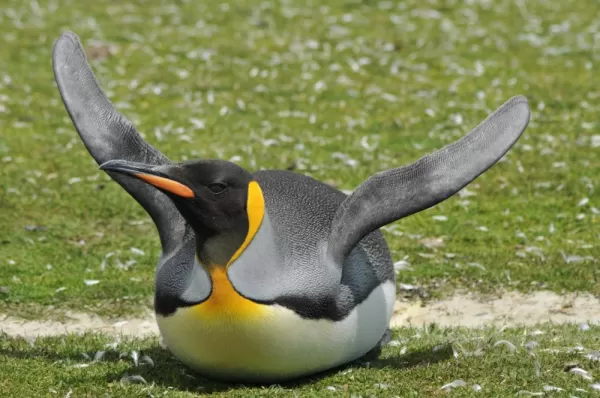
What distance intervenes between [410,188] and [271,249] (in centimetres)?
103

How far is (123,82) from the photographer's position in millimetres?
16797

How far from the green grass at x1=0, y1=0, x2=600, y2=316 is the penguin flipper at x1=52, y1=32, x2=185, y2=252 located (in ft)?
6.75

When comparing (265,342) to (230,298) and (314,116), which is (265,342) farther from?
(314,116)

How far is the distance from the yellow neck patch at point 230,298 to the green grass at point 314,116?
3.12 m

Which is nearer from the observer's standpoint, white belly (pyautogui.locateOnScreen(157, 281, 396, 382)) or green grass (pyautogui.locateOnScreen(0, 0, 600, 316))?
white belly (pyautogui.locateOnScreen(157, 281, 396, 382))

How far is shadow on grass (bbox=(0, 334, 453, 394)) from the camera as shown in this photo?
632 cm

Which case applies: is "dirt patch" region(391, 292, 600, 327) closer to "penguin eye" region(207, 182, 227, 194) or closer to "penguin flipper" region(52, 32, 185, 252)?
"penguin flipper" region(52, 32, 185, 252)

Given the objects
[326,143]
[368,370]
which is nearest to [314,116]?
[326,143]

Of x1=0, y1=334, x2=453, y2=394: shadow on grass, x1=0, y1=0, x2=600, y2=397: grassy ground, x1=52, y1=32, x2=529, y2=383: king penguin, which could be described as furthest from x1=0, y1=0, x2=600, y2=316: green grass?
x1=52, y1=32, x2=529, y2=383: king penguin

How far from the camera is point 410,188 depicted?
6422 millimetres

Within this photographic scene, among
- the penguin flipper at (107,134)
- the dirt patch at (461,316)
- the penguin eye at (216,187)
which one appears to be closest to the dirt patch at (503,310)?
the dirt patch at (461,316)

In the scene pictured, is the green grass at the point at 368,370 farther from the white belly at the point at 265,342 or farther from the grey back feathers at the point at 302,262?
the grey back feathers at the point at 302,262

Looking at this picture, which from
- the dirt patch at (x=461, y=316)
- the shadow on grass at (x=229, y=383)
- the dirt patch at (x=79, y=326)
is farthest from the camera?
the dirt patch at (x=461, y=316)

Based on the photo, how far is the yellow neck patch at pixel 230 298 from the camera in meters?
5.68
